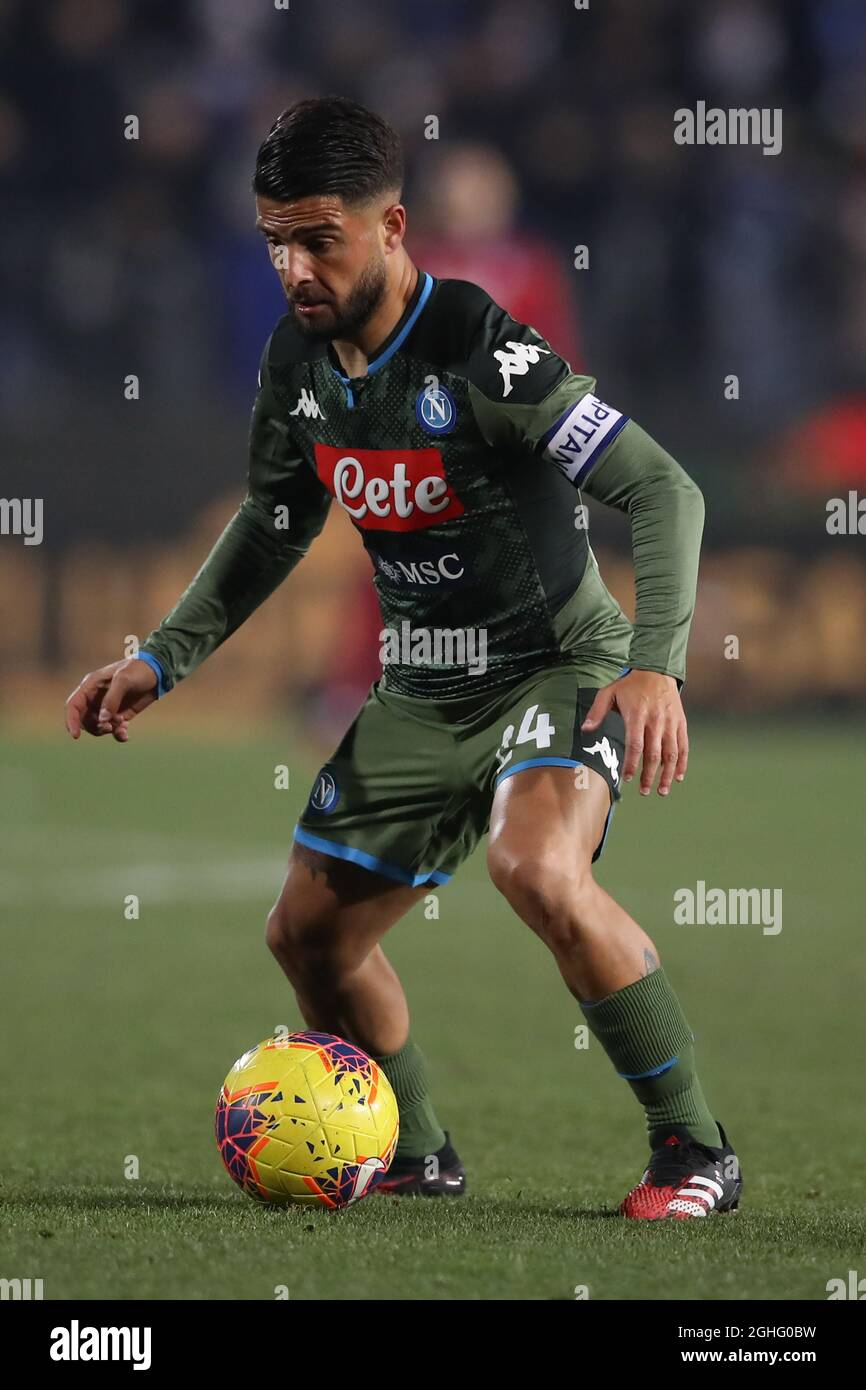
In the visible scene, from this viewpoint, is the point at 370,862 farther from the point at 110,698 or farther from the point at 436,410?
the point at 436,410

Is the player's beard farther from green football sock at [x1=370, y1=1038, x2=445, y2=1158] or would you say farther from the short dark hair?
green football sock at [x1=370, y1=1038, x2=445, y2=1158]

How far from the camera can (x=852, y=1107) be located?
4.97 metres

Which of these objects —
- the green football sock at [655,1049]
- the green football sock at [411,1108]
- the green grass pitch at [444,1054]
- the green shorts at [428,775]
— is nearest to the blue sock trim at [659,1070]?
the green football sock at [655,1049]

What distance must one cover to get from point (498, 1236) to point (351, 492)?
56.0 inches

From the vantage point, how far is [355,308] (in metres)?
3.62

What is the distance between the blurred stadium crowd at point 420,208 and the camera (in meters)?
13.6

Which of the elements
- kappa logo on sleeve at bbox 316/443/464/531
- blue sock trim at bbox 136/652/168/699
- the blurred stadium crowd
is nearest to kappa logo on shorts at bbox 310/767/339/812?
blue sock trim at bbox 136/652/168/699

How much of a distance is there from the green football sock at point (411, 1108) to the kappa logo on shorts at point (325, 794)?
1.70 ft

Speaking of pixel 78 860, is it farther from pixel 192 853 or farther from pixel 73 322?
pixel 73 322

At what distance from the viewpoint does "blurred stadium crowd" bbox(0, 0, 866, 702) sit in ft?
44.5

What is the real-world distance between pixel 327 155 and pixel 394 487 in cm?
62

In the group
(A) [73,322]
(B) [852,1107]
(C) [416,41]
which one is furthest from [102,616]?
(B) [852,1107]

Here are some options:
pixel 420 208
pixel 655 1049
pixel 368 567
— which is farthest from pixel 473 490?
pixel 420 208

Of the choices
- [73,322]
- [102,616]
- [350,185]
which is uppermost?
[73,322]
